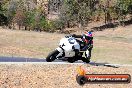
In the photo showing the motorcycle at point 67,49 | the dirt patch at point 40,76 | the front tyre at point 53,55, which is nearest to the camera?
the dirt patch at point 40,76

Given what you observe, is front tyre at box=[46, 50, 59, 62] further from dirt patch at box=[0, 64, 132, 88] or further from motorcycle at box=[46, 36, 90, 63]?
dirt patch at box=[0, 64, 132, 88]

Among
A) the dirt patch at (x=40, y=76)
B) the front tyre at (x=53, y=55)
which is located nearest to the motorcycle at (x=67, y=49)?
the front tyre at (x=53, y=55)

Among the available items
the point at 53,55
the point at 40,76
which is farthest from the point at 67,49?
the point at 40,76

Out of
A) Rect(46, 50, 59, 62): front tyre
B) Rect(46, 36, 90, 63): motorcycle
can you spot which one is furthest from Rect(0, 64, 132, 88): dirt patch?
Rect(46, 36, 90, 63): motorcycle

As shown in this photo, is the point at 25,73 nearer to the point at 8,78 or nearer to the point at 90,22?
the point at 8,78

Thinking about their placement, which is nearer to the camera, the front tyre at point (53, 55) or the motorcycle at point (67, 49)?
the motorcycle at point (67, 49)

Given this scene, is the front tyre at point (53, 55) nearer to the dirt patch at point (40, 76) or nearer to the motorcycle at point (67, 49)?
the motorcycle at point (67, 49)

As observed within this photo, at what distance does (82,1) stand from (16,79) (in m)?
92.0

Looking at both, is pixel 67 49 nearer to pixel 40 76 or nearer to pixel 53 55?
pixel 53 55

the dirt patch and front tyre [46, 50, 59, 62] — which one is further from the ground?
front tyre [46, 50, 59, 62]

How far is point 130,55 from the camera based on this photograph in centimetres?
4306

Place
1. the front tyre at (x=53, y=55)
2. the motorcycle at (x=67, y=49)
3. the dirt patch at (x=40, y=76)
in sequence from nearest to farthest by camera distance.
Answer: the dirt patch at (x=40, y=76) < the motorcycle at (x=67, y=49) < the front tyre at (x=53, y=55)

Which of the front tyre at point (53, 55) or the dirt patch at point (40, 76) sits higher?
the front tyre at point (53, 55)

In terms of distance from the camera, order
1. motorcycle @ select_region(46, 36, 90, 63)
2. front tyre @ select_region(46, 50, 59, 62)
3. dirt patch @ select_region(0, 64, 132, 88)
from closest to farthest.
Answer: dirt patch @ select_region(0, 64, 132, 88), motorcycle @ select_region(46, 36, 90, 63), front tyre @ select_region(46, 50, 59, 62)
